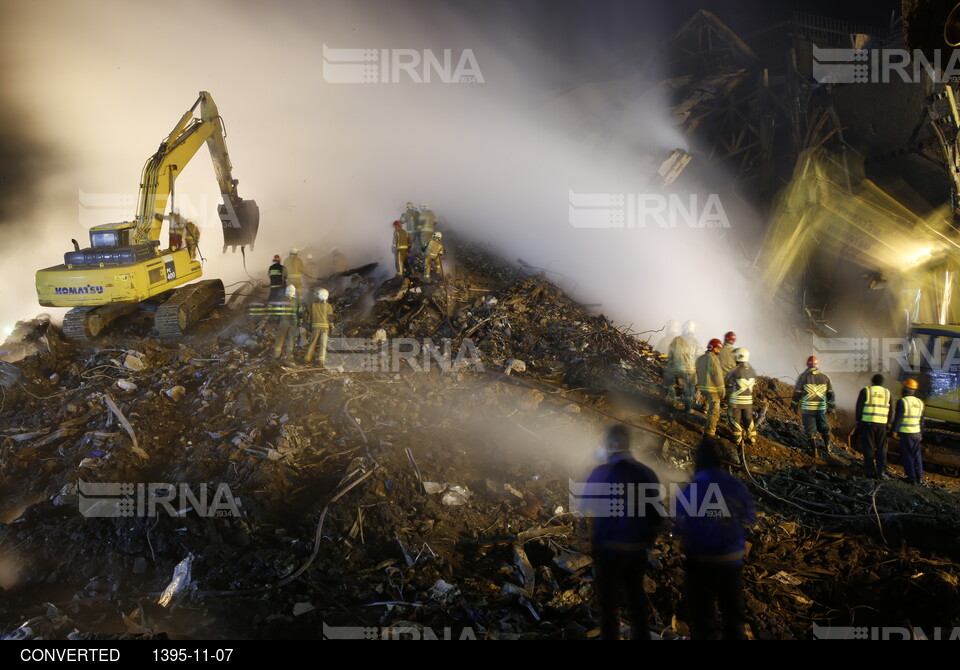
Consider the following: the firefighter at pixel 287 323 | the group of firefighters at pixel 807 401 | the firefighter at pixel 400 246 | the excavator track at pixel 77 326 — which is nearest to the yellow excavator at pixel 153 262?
the excavator track at pixel 77 326

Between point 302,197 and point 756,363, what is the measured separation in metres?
14.6

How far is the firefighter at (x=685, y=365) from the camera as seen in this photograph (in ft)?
26.2

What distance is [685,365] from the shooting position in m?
8.02

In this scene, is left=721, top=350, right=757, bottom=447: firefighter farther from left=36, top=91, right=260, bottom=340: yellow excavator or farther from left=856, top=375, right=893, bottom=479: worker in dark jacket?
left=36, top=91, right=260, bottom=340: yellow excavator

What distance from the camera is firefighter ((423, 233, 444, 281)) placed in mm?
10922

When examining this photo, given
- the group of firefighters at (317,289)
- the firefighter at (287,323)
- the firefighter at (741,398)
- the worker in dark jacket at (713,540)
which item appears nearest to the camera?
the worker in dark jacket at (713,540)

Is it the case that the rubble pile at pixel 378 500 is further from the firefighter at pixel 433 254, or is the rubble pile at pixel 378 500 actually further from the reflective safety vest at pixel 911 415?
the firefighter at pixel 433 254

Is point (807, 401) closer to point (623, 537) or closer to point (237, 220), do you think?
point (623, 537)

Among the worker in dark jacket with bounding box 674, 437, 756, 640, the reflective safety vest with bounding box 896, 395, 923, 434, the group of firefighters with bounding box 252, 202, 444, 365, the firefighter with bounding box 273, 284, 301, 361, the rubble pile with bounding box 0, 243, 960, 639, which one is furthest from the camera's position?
the group of firefighters with bounding box 252, 202, 444, 365

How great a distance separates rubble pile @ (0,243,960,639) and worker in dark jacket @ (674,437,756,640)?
91 cm

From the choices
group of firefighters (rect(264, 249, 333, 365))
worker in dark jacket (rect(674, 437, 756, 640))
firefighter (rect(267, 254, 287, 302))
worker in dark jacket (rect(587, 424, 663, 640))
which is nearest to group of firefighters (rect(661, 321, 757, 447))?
worker in dark jacket (rect(674, 437, 756, 640))

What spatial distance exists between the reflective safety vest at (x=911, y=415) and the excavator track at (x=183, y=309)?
11.9 meters

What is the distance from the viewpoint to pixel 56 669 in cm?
340

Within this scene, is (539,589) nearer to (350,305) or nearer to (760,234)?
(350,305)
